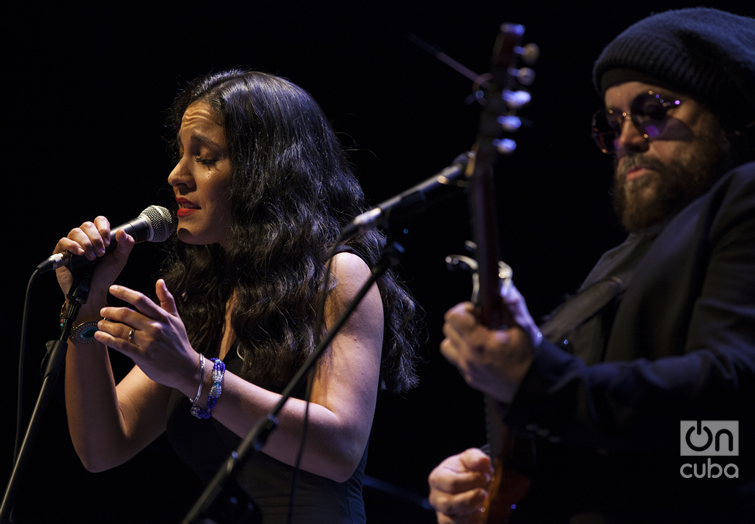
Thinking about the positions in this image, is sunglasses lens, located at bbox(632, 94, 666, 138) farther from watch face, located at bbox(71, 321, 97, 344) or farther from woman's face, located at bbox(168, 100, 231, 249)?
watch face, located at bbox(71, 321, 97, 344)

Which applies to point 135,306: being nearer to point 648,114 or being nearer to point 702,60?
point 648,114

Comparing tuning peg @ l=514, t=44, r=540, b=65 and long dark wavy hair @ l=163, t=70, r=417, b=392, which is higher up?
tuning peg @ l=514, t=44, r=540, b=65

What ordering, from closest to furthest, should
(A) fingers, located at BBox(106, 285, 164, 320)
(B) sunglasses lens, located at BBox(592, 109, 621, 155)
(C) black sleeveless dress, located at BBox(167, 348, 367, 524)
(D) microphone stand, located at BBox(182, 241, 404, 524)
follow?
1. (D) microphone stand, located at BBox(182, 241, 404, 524)
2. (B) sunglasses lens, located at BBox(592, 109, 621, 155)
3. (A) fingers, located at BBox(106, 285, 164, 320)
4. (C) black sleeveless dress, located at BBox(167, 348, 367, 524)

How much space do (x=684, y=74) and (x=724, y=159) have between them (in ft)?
0.58

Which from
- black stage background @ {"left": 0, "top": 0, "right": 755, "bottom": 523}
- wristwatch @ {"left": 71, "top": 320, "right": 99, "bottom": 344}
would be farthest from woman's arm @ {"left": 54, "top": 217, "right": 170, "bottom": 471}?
black stage background @ {"left": 0, "top": 0, "right": 755, "bottom": 523}

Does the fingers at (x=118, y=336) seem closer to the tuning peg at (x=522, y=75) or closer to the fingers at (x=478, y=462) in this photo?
the fingers at (x=478, y=462)

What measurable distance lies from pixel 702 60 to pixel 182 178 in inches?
54.2

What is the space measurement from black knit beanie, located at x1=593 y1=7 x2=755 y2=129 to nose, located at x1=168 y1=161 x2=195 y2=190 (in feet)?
3.98

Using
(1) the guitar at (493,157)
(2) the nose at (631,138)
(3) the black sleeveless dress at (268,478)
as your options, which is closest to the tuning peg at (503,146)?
(1) the guitar at (493,157)

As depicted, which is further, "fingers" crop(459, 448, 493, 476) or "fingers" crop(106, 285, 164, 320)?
"fingers" crop(106, 285, 164, 320)

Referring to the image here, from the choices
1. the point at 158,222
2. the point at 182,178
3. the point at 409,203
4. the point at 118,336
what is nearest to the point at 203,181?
the point at 182,178

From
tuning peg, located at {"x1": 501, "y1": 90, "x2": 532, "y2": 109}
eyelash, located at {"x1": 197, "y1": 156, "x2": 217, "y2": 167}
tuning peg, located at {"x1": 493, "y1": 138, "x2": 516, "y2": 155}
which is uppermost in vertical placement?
tuning peg, located at {"x1": 501, "y1": 90, "x2": 532, "y2": 109}

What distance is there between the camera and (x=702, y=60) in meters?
1.35

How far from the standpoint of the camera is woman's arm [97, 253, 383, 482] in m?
1.59
